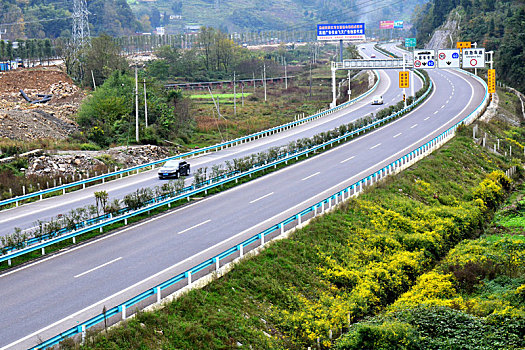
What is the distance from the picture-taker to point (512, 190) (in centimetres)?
4753

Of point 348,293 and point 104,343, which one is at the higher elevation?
point 104,343

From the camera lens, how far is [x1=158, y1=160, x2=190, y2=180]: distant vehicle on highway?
4250cm

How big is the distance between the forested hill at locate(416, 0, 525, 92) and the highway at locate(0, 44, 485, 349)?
58.2 metres

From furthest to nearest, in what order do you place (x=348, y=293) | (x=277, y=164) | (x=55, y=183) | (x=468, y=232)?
(x=277, y=164) < (x=55, y=183) < (x=468, y=232) < (x=348, y=293)

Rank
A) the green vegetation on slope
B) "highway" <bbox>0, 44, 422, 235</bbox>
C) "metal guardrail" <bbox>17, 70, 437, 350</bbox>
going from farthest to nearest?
"highway" <bbox>0, 44, 422, 235</bbox>
the green vegetation on slope
"metal guardrail" <bbox>17, 70, 437, 350</bbox>

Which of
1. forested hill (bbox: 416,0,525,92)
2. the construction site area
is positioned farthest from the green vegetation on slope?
forested hill (bbox: 416,0,525,92)

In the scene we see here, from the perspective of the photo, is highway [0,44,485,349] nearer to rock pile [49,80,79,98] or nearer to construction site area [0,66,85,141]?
construction site area [0,66,85,141]

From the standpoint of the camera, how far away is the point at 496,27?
12350 cm

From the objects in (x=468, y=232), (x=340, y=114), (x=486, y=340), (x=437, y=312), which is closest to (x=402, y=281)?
(x=437, y=312)

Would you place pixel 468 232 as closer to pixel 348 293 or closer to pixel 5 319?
pixel 348 293

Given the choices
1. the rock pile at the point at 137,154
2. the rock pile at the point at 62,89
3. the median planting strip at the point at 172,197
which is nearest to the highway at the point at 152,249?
the median planting strip at the point at 172,197

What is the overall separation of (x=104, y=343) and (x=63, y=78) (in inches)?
3199

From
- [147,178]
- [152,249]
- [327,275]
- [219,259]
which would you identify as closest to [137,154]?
[147,178]

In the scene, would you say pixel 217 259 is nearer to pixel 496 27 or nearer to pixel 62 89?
pixel 62 89
